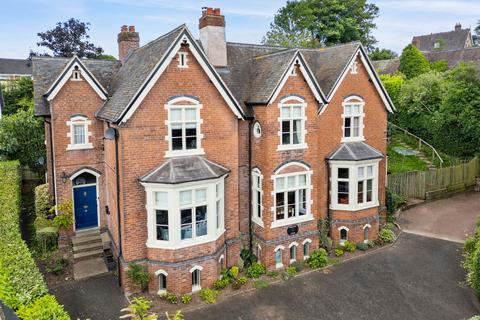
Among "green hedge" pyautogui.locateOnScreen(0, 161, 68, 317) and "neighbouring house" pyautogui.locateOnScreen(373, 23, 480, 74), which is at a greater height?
A: "neighbouring house" pyautogui.locateOnScreen(373, 23, 480, 74)

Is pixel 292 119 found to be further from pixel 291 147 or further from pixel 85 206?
pixel 85 206

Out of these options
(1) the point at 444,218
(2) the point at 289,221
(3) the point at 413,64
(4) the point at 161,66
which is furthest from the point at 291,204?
(3) the point at 413,64

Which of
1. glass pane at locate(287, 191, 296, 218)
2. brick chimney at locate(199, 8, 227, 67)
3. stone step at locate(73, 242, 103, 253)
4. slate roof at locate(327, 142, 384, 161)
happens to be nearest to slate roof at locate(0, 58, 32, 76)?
stone step at locate(73, 242, 103, 253)

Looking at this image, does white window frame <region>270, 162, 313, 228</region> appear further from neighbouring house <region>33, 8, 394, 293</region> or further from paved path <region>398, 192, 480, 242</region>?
paved path <region>398, 192, 480, 242</region>

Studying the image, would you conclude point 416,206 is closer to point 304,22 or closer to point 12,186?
point 12,186

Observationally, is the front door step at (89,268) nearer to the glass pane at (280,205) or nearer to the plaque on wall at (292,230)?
the glass pane at (280,205)

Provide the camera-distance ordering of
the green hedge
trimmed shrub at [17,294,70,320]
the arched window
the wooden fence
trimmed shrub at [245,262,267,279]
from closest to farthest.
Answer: trimmed shrub at [17,294,70,320] → the green hedge → the arched window → trimmed shrub at [245,262,267,279] → the wooden fence
